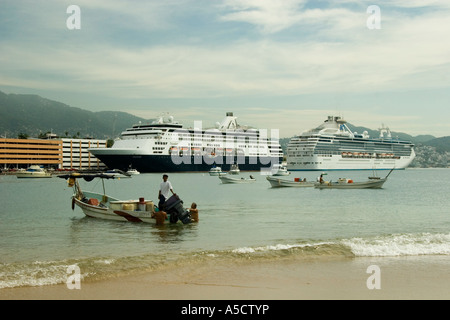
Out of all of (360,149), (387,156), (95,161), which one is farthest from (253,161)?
(95,161)

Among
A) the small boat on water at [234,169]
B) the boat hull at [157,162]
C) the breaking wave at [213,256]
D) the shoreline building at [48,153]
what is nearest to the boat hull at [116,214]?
the breaking wave at [213,256]

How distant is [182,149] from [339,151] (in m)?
48.3

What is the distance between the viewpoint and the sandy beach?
847 cm

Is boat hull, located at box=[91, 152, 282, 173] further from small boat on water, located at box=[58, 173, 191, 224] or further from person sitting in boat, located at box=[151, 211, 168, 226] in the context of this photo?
person sitting in boat, located at box=[151, 211, 168, 226]

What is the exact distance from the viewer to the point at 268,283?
368 inches

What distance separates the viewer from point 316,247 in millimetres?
13438

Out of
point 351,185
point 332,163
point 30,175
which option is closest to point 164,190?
point 351,185

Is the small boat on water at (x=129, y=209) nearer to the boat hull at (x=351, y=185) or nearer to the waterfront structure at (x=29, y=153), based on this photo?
the boat hull at (x=351, y=185)

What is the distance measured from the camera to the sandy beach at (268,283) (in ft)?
27.8

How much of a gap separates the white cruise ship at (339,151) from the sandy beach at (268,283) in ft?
379

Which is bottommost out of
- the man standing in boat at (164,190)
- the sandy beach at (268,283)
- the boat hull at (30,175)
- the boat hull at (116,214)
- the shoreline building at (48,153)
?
the boat hull at (30,175)

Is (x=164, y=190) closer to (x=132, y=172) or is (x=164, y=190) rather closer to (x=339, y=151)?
(x=132, y=172)
